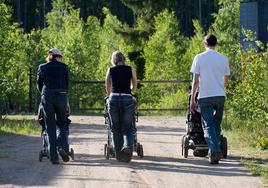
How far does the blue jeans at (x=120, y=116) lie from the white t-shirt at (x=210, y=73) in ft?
3.86

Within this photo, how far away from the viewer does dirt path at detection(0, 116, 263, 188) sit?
988cm

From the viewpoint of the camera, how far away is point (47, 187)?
949 cm

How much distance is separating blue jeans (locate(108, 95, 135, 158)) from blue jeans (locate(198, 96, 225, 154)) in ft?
3.83

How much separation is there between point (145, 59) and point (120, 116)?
29.8 m

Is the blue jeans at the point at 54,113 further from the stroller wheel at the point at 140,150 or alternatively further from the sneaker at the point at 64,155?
the stroller wheel at the point at 140,150

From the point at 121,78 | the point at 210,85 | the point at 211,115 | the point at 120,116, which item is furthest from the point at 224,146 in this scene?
the point at 121,78

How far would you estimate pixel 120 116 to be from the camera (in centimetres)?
1226

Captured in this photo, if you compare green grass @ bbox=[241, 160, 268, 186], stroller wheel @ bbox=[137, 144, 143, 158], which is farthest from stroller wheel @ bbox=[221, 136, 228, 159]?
stroller wheel @ bbox=[137, 144, 143, 158]

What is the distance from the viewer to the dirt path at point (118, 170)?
988 cm

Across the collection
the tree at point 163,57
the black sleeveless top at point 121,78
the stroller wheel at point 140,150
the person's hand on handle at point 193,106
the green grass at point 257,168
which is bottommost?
the green grass at point 257,168

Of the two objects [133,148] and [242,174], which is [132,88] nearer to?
[133,148]

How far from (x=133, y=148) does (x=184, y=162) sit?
868mm

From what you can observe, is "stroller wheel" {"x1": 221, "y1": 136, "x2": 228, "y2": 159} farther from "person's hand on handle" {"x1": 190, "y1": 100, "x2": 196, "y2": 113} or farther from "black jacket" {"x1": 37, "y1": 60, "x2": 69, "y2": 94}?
"black jacket" {"x1": 37, "y1": 60, "x2": 69, "y2": 94}

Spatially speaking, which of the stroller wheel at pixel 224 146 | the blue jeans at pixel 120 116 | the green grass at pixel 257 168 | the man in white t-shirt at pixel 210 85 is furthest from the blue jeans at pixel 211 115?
the blue jeans at pixel 120 116
